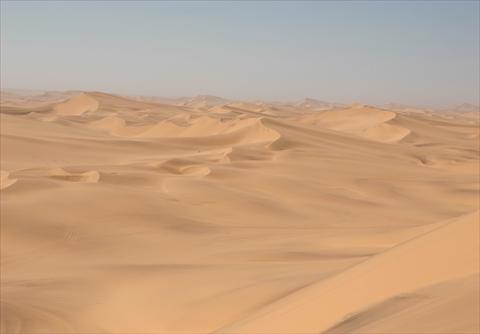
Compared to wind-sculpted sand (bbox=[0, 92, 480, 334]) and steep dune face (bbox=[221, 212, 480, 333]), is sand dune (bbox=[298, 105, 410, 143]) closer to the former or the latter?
wind-sculpted sand (bbox=[0, 92, 480, 334])

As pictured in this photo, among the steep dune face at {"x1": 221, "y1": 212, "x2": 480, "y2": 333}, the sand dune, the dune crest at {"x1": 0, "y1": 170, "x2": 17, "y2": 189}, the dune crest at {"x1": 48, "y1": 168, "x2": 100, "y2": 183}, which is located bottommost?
the sand dune

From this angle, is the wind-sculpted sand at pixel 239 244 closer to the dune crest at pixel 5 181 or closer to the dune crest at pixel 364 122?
the dune crest at pixel 5 181

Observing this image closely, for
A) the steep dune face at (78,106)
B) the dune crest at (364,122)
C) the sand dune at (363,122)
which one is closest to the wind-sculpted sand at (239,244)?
the dune crest at (364,122)

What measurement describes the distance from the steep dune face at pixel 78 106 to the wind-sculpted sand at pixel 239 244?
30.4 metres

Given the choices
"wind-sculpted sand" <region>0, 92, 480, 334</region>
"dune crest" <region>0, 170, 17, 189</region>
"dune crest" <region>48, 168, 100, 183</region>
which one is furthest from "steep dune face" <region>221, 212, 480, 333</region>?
"dune crest" <region>48, 168, 100, 183</region>

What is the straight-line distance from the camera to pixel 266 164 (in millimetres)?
17312

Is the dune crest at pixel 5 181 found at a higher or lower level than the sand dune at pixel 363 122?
higher

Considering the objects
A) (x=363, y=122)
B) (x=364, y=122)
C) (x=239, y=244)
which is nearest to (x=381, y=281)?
(x=239, y=244)

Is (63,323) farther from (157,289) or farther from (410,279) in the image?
(410,279)

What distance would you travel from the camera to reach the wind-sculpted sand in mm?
3488

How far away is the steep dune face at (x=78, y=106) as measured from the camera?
51.3 m

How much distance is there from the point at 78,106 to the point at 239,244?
47.4 metres

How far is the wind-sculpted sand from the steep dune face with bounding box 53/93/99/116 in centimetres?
3039

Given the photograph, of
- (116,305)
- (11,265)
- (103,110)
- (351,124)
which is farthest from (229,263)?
(103,110)
